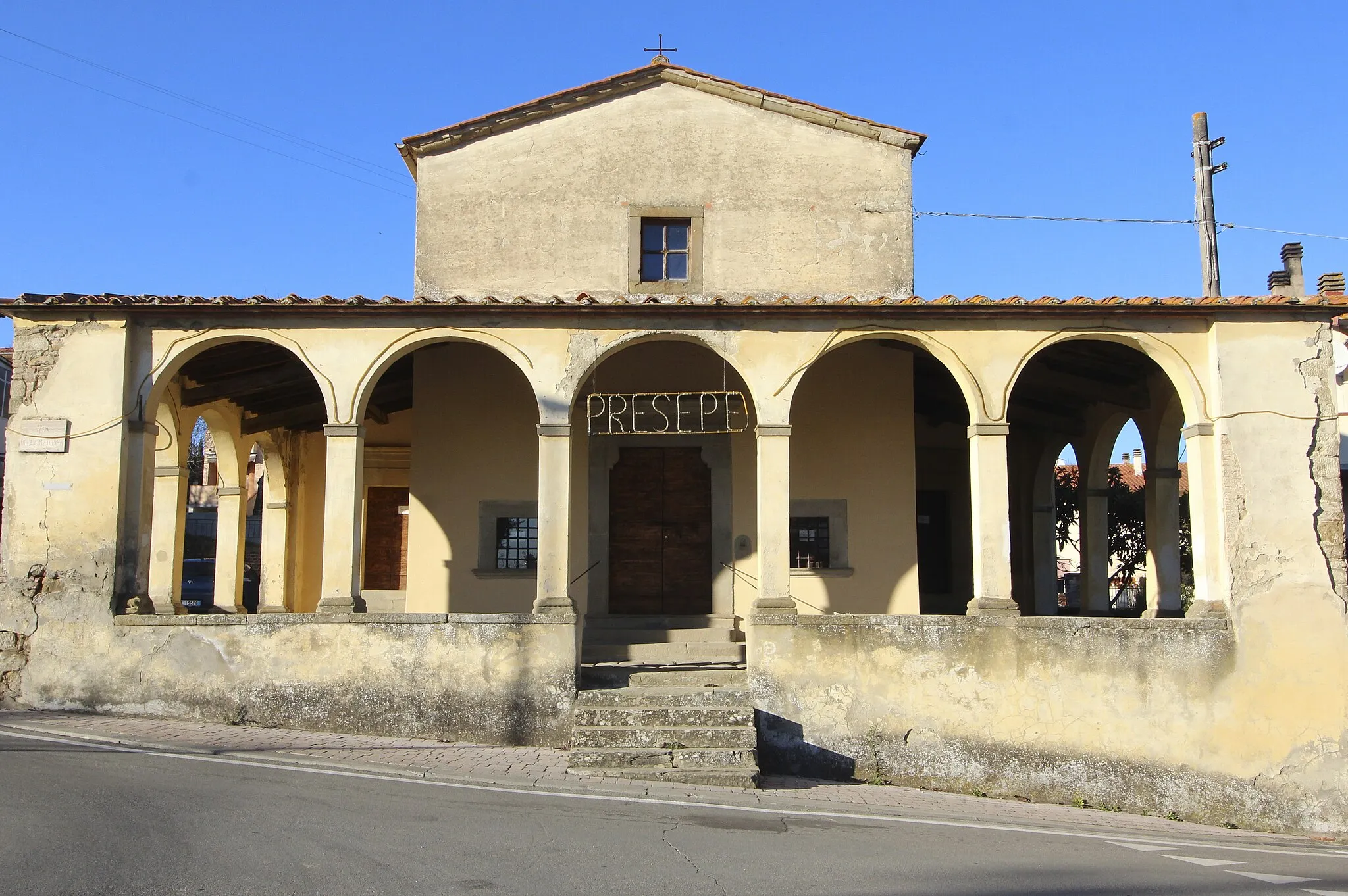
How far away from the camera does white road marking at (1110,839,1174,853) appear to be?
8562 millimetres

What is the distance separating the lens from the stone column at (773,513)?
452 inches

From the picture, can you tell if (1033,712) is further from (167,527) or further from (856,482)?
(167,527)

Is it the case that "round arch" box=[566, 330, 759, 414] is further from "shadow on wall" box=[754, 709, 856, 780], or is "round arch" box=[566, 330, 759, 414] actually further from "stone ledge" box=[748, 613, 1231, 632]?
"shadow on wall" box=[754, 709, 856, 780]

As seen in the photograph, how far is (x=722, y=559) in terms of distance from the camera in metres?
14.1

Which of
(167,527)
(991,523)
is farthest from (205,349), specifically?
(991,523)

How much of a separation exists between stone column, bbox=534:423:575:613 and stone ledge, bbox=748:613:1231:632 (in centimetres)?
208

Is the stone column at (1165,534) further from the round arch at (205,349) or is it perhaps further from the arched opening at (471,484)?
the round arch at (205,349)

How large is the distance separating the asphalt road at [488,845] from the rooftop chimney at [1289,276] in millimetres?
21171

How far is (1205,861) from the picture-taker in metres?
8.30

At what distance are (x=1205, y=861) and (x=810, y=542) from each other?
658 centimetres

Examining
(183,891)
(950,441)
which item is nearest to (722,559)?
(950,441)

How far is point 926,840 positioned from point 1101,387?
8921 millimetres

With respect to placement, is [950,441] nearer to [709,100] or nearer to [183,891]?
[709,100]

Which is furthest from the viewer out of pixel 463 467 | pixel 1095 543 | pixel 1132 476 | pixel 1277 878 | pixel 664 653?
pixel 1132 476
